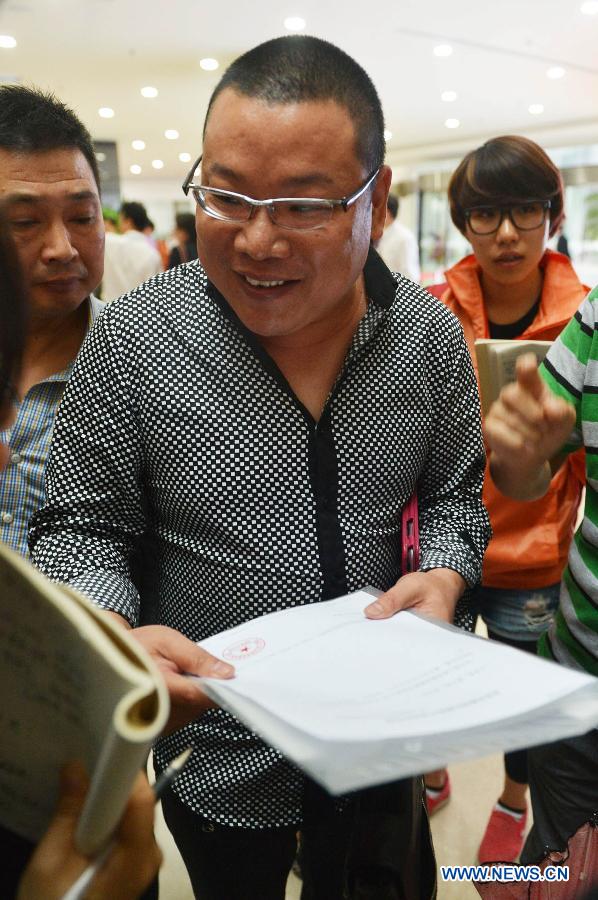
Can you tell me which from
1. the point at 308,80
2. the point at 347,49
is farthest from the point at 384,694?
the point at 347,49

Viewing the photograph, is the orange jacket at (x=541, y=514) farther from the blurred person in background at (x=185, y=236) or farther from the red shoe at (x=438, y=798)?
the blurred person in background at (x=185, y=236)

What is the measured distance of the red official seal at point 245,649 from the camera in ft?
2.46

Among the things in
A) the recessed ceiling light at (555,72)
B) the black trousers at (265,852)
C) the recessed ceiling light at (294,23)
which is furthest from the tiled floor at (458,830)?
the recessed ceiling light at (555,72)

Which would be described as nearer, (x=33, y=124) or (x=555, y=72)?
(x=33, y=124)

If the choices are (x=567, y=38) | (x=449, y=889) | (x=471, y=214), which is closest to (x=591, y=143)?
(x=567, y=38)

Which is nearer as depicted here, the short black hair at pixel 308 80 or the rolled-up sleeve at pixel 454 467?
the short black hair at pixel 308 80

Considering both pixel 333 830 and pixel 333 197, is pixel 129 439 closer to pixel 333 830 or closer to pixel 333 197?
pixel 333 197

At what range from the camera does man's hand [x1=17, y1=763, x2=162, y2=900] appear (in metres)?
0.45

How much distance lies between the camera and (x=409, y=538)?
1.08 metres

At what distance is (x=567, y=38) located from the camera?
675 cm

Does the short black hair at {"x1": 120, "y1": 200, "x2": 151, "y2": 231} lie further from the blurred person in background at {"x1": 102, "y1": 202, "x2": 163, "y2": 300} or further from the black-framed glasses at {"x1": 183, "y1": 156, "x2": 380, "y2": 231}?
the black-framed glasses at {"x1": 183, "y1": 156, "x2": 380, "y2": 231}

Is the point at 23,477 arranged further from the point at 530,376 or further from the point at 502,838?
the point at 502,838

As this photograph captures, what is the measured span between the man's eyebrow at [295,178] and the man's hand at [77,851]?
68cm

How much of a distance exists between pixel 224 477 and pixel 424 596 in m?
0.32
